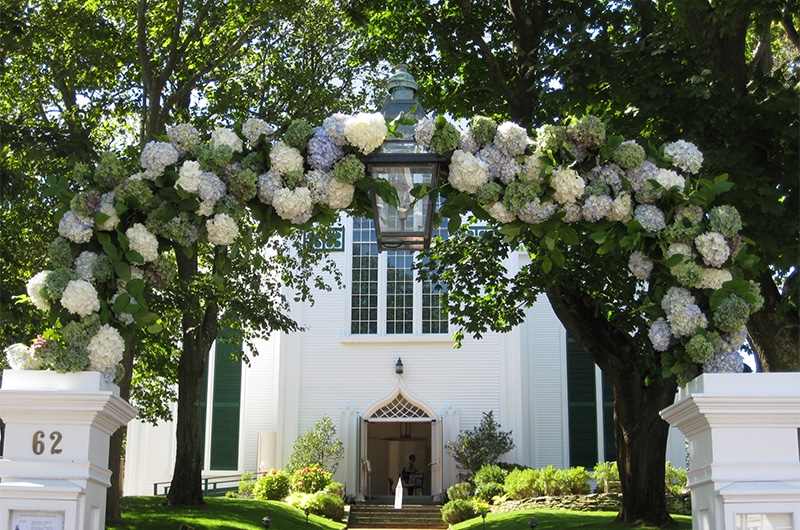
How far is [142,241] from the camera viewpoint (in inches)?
283

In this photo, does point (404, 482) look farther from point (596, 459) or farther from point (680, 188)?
point (680, 188)

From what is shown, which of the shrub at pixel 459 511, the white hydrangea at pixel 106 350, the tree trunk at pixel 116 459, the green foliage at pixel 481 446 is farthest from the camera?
the green foliage at pixel 481 446

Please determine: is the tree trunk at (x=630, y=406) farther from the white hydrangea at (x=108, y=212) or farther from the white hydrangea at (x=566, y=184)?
the white hydrangea at (x=108, y=212)

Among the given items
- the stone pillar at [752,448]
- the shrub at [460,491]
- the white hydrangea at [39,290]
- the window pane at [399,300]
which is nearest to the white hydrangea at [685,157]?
the stone pillar at [752,448]

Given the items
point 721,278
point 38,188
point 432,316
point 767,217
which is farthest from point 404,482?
point 721,278

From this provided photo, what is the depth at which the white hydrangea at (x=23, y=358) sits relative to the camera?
6875 millimetres

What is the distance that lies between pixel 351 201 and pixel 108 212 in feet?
5.88

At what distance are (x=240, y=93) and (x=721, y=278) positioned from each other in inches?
442

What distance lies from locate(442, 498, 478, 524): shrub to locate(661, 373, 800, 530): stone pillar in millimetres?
15707

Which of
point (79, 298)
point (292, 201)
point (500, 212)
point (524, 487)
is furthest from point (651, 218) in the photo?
point (524, 487)

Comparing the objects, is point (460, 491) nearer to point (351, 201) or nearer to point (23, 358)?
point (351, 201)

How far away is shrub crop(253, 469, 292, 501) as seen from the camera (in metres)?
23.5

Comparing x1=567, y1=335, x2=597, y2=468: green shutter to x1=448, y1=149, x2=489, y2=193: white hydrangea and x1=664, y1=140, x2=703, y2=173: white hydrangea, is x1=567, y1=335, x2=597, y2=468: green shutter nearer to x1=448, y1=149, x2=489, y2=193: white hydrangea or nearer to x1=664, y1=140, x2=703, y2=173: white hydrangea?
x1=664, y1=140, x2=703, y2=173: white hydrangea

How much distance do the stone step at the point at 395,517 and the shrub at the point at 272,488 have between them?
171 centimetres
